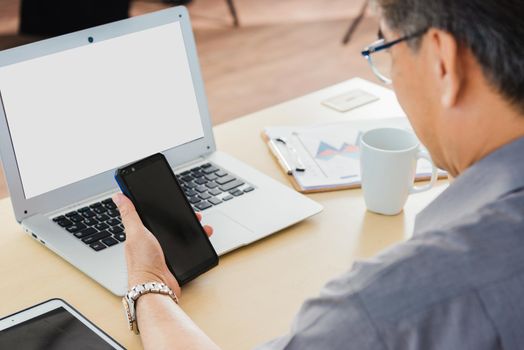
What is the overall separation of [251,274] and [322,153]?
39cm

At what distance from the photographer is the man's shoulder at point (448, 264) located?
26.3 inches

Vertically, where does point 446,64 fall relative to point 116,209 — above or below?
above

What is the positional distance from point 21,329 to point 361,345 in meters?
0.49

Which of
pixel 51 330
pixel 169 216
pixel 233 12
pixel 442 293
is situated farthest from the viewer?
pixel 233 12

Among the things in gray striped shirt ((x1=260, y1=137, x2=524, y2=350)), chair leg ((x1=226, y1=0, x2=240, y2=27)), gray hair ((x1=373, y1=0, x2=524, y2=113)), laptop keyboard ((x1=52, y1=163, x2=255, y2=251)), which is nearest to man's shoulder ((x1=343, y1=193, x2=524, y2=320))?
gray striped shirt ((x1=260, y1=137, x2=524, y2=350))

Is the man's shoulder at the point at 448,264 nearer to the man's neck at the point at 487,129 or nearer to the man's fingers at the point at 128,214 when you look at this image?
the man's neck at the point at 487,129

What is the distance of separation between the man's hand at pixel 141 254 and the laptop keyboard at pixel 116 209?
0.36ft

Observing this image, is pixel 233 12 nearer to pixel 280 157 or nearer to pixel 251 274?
pixel 280 157

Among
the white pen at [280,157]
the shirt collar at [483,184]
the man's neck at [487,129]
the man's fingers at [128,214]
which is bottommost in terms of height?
the white pen at [280,157]

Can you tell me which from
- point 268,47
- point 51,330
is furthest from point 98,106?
point 268,47

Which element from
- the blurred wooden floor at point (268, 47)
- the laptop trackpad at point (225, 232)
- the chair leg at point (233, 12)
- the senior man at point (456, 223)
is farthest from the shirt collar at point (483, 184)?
the chair leg at point (233, 12)

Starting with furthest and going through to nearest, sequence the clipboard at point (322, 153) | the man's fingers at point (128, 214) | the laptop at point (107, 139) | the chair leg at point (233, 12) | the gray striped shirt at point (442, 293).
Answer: the chair leg at point (233, 12)
the clipboard at point (322, 153)
the laptop at point (107, 139)
the man's fingers at point (128, 214)
the gray striped shirt at point (442, 293)

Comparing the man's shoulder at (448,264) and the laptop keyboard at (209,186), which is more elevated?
the man's shoulder at (448,264)

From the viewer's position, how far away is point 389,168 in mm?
1184
